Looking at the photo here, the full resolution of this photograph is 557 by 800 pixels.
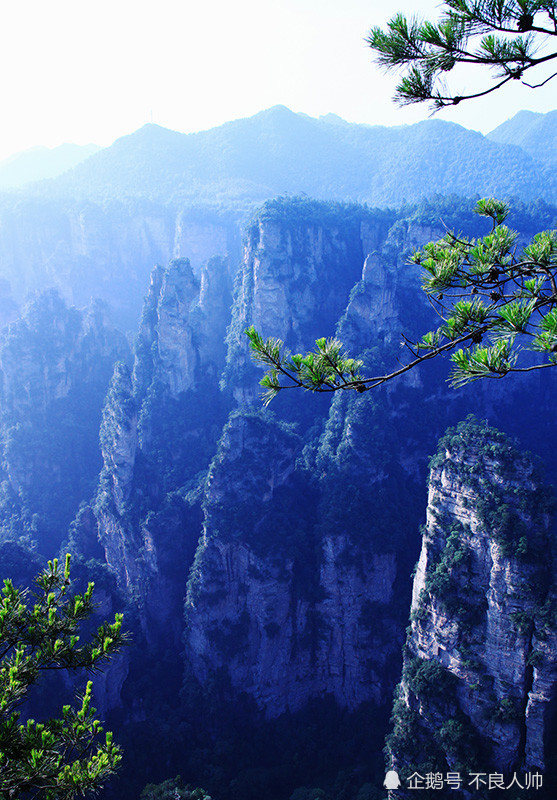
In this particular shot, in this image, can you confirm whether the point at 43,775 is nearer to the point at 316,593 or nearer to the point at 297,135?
the point at 316,593

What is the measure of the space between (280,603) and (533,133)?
9159 cm

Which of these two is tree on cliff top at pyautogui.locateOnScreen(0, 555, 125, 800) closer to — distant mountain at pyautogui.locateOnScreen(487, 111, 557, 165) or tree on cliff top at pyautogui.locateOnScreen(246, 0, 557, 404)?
tree on cliff top at pyautogui.locateOnScreen(246, 0, 557, 404)

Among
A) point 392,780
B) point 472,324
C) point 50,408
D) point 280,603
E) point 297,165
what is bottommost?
point 392,780

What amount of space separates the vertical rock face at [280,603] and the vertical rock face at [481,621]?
244 inches

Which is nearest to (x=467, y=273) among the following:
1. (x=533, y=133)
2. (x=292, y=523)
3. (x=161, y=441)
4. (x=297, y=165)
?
(x=292, y=523)

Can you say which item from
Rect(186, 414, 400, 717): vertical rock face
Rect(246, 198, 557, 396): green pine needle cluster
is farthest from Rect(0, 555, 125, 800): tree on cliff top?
Rect(186, 414, 400, 717): vertical rock face

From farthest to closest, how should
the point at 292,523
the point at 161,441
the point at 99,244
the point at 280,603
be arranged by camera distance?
the point at 99,244 → the point at 161,441 → the point at 292,523 → the point at 280,603

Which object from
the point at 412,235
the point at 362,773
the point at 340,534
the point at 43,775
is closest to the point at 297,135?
the point at 412,235

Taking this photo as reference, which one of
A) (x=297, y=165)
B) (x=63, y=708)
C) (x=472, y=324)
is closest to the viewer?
(x=472, y=324)

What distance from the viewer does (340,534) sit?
27250 millimetres

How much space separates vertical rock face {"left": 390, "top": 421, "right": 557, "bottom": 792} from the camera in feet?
56.2

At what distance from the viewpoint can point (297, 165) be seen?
88.7m

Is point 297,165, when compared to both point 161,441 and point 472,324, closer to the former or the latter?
point 161,441

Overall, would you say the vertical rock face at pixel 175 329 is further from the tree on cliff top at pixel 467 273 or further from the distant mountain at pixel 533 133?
the distant mountain at pixel 533 133
